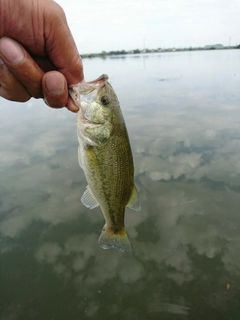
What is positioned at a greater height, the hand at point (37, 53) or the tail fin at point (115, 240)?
the hand at point (37, 53)

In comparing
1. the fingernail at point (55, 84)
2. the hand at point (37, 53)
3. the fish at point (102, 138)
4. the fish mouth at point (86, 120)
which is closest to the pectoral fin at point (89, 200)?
the fish at point (102, 138)

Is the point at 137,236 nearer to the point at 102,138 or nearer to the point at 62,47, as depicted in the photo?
the point at 102,138

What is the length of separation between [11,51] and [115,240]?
6.38 feet

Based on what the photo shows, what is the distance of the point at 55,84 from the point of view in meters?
2.19

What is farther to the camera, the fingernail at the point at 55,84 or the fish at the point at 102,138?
the fish at the point at 102,138

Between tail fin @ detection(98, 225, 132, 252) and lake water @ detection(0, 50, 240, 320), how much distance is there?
70.4 inches

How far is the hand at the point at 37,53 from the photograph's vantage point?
1.92 metres

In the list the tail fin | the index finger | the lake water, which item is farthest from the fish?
the lake water

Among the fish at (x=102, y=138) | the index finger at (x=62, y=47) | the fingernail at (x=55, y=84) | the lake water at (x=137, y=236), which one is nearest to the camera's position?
the index finger at (x=62, y=47)

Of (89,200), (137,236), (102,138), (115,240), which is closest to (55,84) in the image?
(102,138)

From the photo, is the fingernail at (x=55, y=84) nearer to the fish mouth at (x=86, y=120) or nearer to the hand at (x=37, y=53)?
the hand at (x=37, y=53)

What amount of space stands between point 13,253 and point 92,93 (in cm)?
380

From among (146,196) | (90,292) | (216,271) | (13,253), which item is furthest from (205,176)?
(13,253)

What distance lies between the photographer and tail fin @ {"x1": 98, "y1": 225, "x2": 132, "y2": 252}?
2.61m
